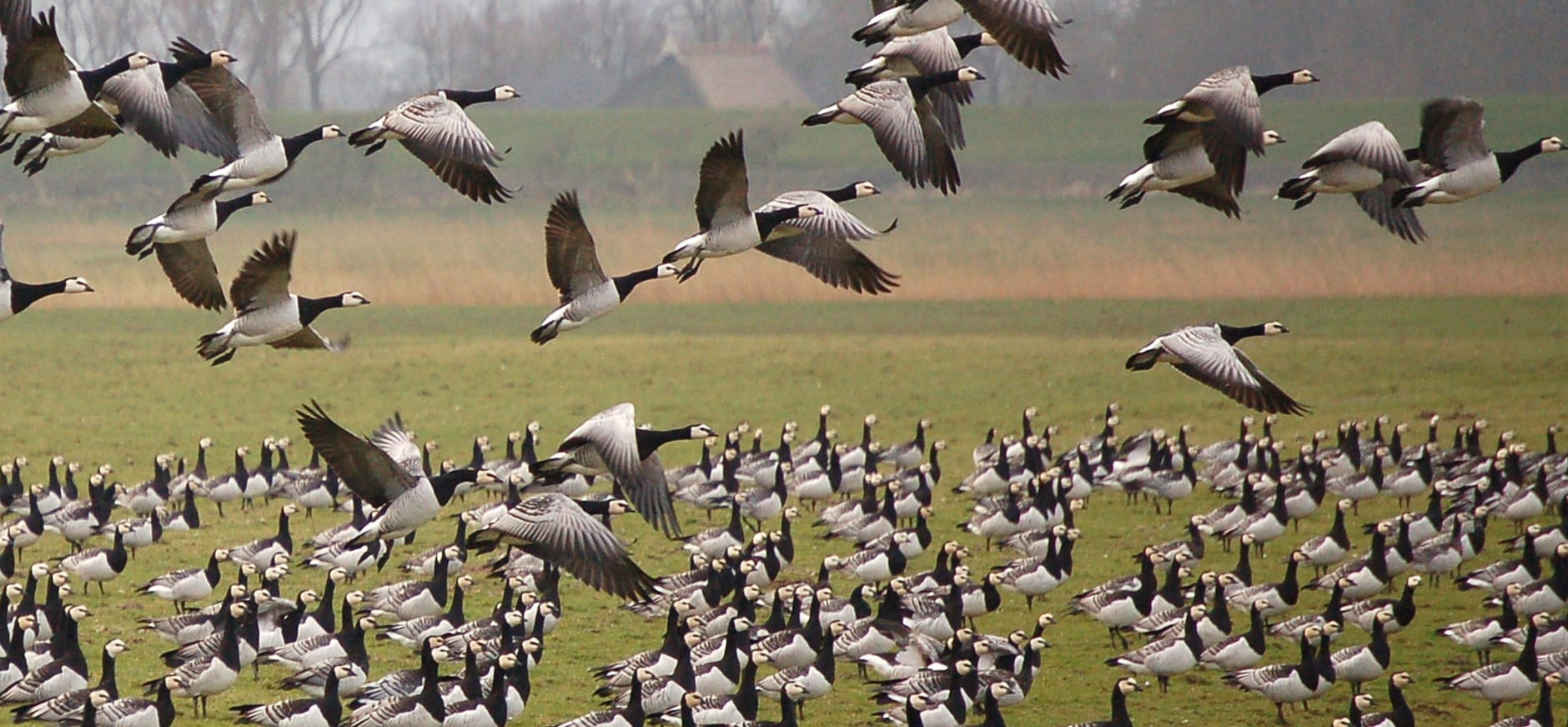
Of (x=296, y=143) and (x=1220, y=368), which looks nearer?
(x=1220, y=368)

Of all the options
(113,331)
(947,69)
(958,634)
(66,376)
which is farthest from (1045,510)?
(113,331)

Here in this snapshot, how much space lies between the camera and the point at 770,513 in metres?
18.2

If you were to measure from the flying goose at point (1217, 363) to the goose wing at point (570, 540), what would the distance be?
7.77ft

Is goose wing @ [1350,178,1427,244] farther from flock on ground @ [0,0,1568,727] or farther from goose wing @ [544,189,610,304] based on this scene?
goose wing @ [544,189,610,304]

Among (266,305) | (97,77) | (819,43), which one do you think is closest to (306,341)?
(266,305)

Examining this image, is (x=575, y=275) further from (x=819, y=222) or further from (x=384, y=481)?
(x=384, y=481)

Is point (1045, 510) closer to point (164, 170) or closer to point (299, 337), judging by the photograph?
point (299, 337)

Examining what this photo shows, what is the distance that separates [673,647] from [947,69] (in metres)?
4.07

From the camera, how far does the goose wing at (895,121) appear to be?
956 centimetres

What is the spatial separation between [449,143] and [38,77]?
1.79 meters

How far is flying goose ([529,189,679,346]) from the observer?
9891mm

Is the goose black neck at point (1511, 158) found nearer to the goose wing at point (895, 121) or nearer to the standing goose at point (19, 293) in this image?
the goose wing at point (895, 121)

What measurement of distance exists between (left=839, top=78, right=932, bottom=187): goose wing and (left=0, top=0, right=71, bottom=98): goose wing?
339 centimetres

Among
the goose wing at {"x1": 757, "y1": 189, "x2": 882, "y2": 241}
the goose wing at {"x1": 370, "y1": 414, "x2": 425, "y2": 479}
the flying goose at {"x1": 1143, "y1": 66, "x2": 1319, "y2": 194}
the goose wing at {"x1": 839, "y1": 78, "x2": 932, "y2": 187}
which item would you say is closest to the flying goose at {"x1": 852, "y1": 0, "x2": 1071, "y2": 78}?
the goose wing at {"x1": 839, "y1": 78, "x2": 932, "y2": 187}
